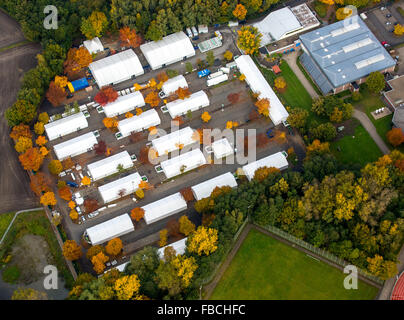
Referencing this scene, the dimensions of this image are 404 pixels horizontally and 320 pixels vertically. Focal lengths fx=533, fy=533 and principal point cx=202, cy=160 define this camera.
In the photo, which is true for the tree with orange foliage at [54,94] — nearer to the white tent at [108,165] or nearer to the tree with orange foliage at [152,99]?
the white tent at [108,165]

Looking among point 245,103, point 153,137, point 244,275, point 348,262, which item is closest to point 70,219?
point 153,137

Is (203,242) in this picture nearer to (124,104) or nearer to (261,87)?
(124,104)

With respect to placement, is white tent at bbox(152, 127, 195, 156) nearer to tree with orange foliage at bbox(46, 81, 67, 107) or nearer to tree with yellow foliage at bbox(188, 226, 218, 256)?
tree with orange foliage at bbox(46, 81, 67, 107)

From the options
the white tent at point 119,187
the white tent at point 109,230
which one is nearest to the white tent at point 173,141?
the white tent at point 119,187

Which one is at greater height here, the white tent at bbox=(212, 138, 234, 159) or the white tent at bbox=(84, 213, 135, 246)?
the white tent at bbox=(212, 138, 234, 159)

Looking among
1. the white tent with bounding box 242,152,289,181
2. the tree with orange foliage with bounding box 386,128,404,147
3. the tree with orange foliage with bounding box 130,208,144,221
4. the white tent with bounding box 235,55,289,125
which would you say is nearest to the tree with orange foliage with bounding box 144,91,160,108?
the white tent with bounding box 235,55,289,125

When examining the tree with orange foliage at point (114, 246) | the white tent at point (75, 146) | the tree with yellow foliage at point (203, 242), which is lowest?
the tree with yellow foliage at point (203, 242)

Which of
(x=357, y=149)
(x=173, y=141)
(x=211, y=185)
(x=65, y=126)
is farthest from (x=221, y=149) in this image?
(x=65, y=126)
